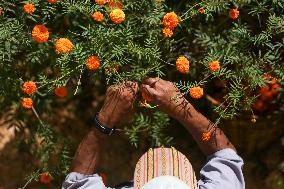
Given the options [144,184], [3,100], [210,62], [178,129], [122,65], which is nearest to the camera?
[144,184]

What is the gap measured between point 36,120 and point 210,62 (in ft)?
4.13

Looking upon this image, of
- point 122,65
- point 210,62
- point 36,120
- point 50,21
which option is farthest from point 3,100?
point 210,62

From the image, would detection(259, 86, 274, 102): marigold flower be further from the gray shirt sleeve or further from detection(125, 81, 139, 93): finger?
detection(125, 81, 139, 93): finger

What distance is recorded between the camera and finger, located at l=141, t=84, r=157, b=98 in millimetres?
2411

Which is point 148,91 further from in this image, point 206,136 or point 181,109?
point 206,136

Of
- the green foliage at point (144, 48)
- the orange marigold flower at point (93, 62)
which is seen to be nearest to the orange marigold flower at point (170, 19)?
the green foliage at point (144, 48)

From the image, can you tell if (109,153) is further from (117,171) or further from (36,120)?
(36,120)

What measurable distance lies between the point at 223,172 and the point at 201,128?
0.88ft

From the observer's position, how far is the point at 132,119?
3.10m

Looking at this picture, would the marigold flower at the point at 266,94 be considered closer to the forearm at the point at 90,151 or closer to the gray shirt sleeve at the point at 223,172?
the gray shirt sleeve at the point at 223,172

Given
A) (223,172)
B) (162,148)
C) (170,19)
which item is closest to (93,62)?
(170,19)

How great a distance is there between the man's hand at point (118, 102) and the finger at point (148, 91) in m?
0.04

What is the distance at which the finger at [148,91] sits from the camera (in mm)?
2411

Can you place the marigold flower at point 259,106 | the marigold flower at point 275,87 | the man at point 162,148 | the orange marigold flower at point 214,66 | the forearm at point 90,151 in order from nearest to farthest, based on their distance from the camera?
the man at point 162,148, the orange marigold flower at point 214,66, the forearm at point 90,151, the marigold flower at point 275,87, the marigold flower at point 259,106
